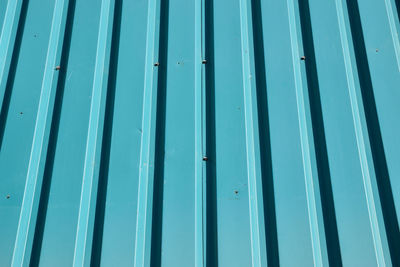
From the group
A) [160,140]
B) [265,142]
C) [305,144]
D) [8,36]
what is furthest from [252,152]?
[8,36]

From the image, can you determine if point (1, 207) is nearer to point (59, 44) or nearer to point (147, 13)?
point (59, 44)

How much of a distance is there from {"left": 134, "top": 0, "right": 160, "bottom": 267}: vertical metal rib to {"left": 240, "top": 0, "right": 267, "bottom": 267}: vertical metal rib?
0.48 metres

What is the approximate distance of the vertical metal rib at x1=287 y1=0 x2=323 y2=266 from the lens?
5.91 feet

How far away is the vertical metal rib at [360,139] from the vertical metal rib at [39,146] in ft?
5.12

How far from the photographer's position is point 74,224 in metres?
1.86

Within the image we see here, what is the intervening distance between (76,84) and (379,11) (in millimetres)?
1721

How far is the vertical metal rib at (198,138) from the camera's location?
1817 mm

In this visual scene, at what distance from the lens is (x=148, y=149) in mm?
1972

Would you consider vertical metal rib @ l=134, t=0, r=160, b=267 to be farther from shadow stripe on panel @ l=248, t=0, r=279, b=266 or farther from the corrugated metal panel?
shadow stripe on panel @ l=248, t=0, r=279, b=266

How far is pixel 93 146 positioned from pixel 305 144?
1063 millimetres

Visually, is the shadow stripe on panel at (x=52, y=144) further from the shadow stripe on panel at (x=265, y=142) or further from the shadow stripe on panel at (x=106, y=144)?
the shadow stripe on panel at (x=265, y=142)

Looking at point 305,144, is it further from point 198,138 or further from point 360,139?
point 198,138

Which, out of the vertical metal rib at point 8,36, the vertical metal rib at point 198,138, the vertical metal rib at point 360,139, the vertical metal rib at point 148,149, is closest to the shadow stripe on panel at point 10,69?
the vertical metal rib at point 8,36

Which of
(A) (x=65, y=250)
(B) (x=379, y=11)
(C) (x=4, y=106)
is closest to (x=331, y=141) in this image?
(B) (x=379, y=11)
